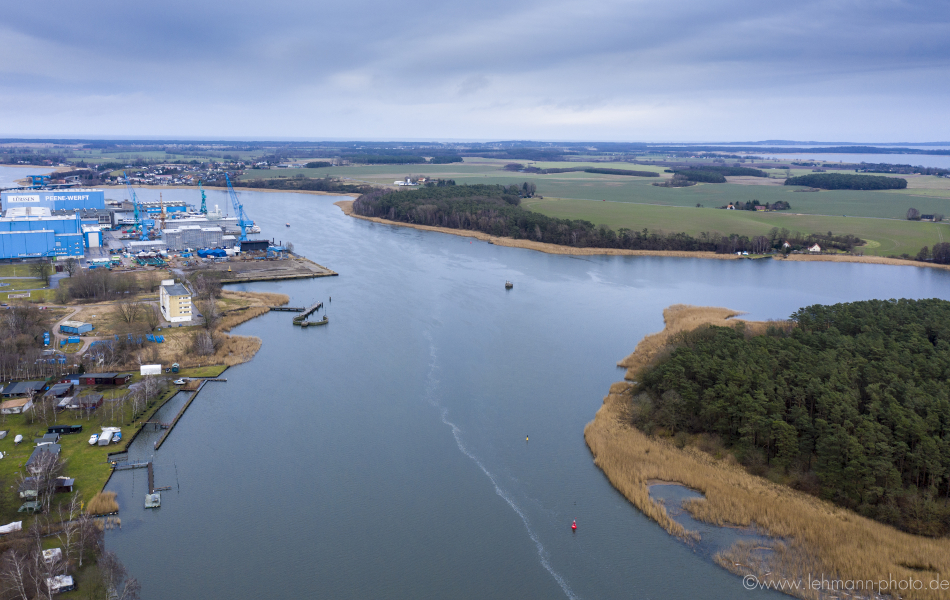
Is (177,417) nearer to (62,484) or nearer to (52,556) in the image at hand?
(62,484)

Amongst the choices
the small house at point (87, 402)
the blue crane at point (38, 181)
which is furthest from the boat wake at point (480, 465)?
the blue crane at point (38, 181)

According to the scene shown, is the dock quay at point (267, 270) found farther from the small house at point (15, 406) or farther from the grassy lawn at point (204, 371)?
the small house at point (15, 406)

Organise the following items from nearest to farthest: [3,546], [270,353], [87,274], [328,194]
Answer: [3,546], [270,353], [87,274], [328,194]

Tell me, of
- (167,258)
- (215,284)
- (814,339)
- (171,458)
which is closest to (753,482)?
(814,339)

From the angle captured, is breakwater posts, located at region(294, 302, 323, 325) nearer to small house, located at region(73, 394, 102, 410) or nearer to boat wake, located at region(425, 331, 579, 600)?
boat wake, located at region(425, 331, 579, 600)

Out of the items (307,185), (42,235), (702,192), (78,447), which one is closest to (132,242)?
(42,235)

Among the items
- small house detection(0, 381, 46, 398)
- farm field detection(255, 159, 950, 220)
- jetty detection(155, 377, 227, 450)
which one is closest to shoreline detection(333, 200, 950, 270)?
farm field detection(255, 159, 950, 220)

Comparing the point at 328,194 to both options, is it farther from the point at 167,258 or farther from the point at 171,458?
the point at 171,458

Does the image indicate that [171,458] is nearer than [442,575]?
No
